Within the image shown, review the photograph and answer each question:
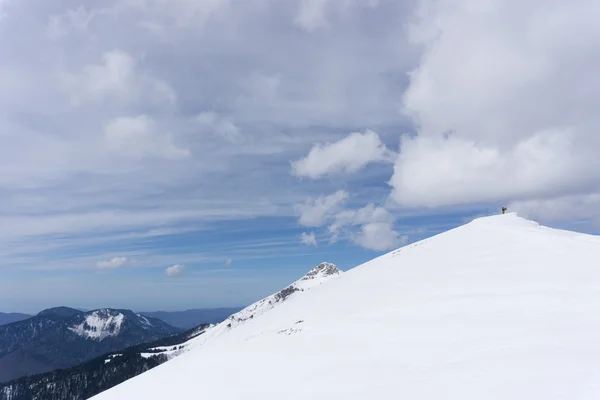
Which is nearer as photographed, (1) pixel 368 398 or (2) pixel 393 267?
(1) pixel 368 398

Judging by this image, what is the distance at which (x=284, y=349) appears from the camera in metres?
24.5

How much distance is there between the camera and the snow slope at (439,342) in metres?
15.0

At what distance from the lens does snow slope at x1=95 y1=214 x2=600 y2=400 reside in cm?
1501

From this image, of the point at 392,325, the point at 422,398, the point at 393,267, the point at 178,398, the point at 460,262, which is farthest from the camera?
the point at 393,267

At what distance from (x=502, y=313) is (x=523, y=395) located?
378 inches

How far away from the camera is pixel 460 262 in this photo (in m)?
36.4

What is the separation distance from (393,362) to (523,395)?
20.5 ft

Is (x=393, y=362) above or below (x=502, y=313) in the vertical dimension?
below

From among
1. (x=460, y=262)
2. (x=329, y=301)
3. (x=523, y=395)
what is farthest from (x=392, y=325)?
(x=460, y=262)

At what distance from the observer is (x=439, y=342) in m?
19.5

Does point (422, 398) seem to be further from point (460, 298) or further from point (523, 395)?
point (460, 298)

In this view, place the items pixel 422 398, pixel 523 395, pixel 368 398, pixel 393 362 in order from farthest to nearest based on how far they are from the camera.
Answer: pixel 393 362
pixel 368 398
pixel 422 398
pixel 523 395

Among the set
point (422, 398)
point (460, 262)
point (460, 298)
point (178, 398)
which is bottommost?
point (178, 398)

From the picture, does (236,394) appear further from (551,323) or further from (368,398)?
(551,323)
